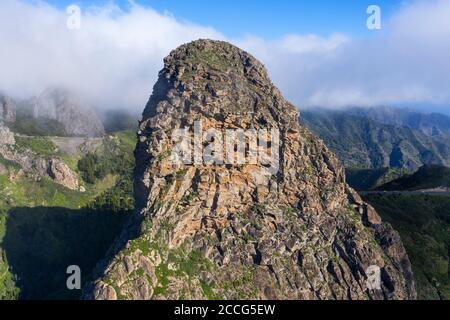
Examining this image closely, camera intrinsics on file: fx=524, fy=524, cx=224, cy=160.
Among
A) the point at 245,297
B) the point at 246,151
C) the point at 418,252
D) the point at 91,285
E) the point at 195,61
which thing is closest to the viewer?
the point at 91,285

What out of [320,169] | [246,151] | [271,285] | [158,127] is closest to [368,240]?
[320,169]

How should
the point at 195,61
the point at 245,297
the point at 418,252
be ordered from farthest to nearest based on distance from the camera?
the point at 418,252 < the point at 195,61 < the point at 245,297

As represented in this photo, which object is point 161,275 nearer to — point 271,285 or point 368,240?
point 271,285

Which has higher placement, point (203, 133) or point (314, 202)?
point (203, 133)

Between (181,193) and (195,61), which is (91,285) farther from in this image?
(195,61)

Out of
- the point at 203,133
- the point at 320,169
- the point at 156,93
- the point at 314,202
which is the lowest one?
the point at 314,202

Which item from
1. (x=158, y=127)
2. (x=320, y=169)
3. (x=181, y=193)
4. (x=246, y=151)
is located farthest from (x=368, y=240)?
(x=158, y=127)

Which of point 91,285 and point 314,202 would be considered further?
point 314,202
